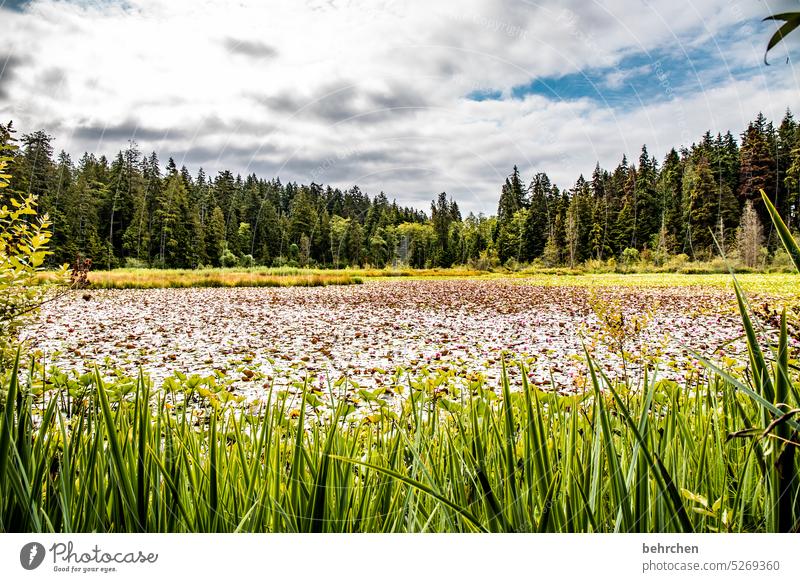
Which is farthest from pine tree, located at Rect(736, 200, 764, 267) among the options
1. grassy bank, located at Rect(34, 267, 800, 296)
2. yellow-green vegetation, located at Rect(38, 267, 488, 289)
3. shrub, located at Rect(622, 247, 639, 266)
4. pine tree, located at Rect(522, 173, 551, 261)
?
yellow-green vegetation, located at Rect(38, 267, 488, 289)

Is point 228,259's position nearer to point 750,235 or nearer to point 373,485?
point 373,485

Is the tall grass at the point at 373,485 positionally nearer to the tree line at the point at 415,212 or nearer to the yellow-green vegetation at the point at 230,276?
the tree line at the point at 415,212

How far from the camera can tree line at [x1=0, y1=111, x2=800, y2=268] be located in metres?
1.96

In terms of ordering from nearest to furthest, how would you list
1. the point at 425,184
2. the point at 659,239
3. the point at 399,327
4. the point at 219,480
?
1. the point at 219,480
2. the point at 659,239
3. the point at 425,184
4. the point at 399,327

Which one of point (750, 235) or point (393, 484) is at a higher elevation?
point (750, 235)

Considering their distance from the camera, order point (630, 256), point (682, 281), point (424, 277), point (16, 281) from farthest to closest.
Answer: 1. point (424, 277)
2. point (630, 256)
3. point (682, 281)
4. point (16, 281)

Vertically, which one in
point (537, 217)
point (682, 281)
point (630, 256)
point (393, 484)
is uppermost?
point (537, 217)

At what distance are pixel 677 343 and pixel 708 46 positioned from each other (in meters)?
1.50

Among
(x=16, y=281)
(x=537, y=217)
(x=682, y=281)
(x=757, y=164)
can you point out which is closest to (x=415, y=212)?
(x=537, y=217)

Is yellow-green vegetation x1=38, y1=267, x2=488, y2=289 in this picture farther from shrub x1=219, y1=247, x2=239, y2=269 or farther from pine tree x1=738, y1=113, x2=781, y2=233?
pine tree x1=738, y1=113, x2=781, y2=233

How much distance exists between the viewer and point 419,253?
9.43ft

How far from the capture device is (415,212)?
2598 mm

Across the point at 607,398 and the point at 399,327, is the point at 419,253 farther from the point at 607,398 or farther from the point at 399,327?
the point at 607,398
